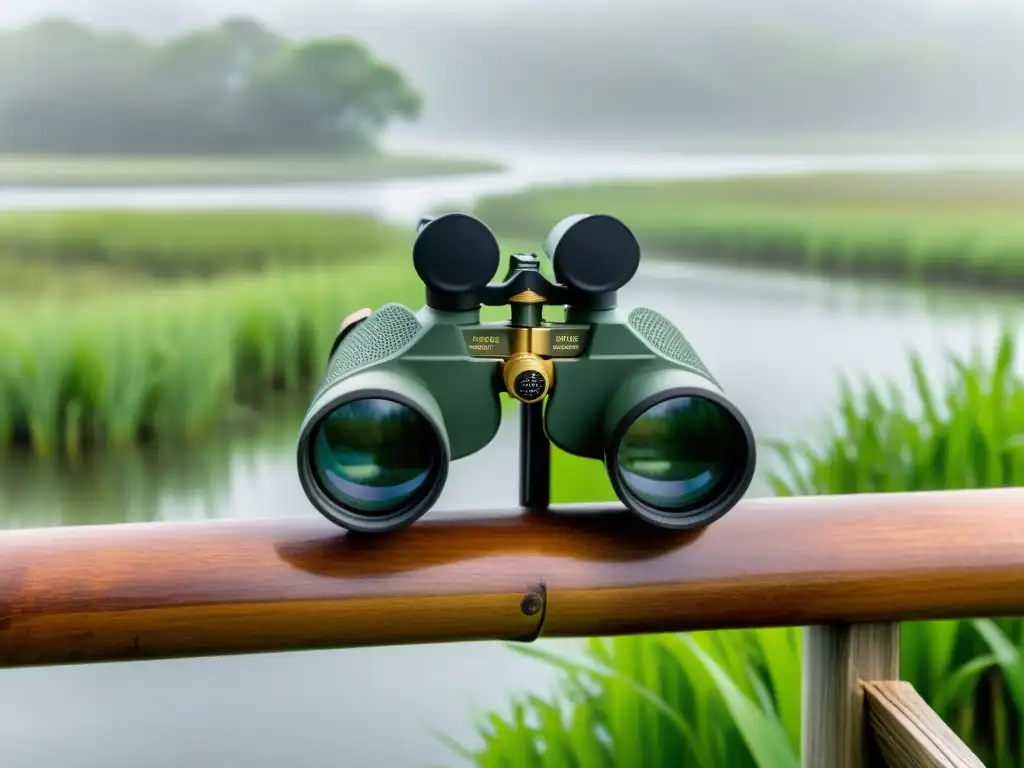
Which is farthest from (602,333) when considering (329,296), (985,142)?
(985,142)

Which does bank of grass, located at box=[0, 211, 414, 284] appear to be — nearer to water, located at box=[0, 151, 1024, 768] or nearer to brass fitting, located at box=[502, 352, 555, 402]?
water, located at box=[0, 151, 1024, 768]

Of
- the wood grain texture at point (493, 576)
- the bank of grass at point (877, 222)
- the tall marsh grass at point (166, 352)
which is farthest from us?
the bank of grass at point (877, 222)

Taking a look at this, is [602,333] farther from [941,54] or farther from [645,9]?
[941,54]

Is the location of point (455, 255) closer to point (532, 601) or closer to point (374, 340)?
point (374, 340)

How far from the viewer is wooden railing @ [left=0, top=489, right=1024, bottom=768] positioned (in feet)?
1.73

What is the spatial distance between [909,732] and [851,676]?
0.18 ft

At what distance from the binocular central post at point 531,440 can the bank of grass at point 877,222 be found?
1.23 meters

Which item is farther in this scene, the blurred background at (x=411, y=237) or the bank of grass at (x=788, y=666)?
the blurred background at (x=411, y=237)

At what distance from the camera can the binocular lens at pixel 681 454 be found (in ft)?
1.88

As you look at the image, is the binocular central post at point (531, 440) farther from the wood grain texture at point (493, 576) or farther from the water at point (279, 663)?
the water at point (279, 663)

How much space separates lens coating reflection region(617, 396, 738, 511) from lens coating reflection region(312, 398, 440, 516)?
120 mm

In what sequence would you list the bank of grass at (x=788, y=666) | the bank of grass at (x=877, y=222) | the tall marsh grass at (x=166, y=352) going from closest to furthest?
the bank of grass at (x=788, y=666), the tall marsh grass at (x=166, y=352), the bank of grass at (x=877, y=222)

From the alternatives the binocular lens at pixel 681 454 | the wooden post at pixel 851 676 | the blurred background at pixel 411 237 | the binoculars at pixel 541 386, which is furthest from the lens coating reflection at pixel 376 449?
the blurred background at pixel 411 237

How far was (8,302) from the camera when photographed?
1546 mm
